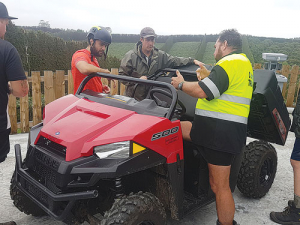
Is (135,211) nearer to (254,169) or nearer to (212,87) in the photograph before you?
(212,87)

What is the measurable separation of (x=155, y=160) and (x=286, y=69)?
8.62 meters

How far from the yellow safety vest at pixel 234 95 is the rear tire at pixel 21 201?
1873 millimetres

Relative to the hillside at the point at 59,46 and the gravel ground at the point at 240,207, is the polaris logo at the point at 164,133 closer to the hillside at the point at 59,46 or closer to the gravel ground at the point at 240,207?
the gravel ground at the point at 240,207

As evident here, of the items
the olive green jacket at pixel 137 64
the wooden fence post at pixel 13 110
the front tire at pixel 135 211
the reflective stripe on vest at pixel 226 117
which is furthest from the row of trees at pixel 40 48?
the front tire at pixel 135 211

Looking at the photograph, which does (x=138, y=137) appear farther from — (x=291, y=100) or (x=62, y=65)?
(x=62, y=65)

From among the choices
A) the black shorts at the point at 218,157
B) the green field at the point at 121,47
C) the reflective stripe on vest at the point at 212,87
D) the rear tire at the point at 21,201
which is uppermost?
the green field at the point at 121,47

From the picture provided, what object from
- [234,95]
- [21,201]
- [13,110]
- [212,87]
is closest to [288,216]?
[234,95]

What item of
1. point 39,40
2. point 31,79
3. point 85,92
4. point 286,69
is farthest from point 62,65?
point 85,92

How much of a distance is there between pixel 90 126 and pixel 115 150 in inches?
12.1

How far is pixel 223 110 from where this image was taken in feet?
8.28

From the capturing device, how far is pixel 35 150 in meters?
2.29

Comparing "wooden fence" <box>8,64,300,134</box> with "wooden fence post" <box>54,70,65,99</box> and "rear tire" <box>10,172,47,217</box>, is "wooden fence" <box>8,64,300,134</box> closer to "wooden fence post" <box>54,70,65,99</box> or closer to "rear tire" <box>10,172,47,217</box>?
"wooden fence post" <box>54,70,65,99</box>

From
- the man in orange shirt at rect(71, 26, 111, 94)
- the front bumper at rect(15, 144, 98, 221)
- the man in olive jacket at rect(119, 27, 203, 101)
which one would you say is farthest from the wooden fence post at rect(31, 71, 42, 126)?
the front bumper at rect(15, 144, 98, 221)

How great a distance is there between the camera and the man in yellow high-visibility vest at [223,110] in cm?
243
